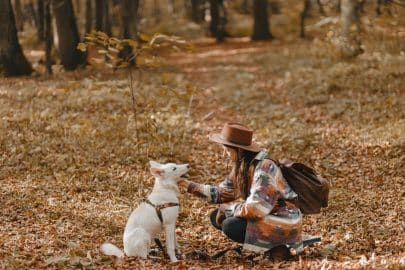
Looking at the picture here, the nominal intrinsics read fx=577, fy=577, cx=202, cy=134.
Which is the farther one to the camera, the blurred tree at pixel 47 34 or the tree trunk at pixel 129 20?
the tree trunk at pixel 129 20

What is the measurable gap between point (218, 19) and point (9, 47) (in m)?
19.9

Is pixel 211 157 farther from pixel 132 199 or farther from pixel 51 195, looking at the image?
pixel 51 195

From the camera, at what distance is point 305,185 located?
21.7 ft

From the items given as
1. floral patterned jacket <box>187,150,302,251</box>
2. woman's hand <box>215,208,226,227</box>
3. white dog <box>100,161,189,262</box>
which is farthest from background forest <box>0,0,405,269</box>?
woman's hand <box>215,208,226,227</box>

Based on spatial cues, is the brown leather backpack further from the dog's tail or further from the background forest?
the dog's tail

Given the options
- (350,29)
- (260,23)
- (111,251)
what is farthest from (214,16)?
(111,251)

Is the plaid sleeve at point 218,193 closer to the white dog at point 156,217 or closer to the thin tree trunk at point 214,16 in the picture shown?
the white dog at point 156,217

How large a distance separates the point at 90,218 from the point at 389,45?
53.5ft

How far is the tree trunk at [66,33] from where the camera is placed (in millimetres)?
18875

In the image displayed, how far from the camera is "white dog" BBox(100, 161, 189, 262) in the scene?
6465 mm

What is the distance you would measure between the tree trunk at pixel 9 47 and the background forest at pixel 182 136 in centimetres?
3

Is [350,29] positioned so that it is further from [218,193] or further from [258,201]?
[258,201]

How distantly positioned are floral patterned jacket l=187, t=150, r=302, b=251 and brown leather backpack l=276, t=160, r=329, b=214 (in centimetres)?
14

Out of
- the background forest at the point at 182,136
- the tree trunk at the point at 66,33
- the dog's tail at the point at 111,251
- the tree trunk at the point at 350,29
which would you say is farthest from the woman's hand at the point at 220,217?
the tree trunk at the point at 350,29
